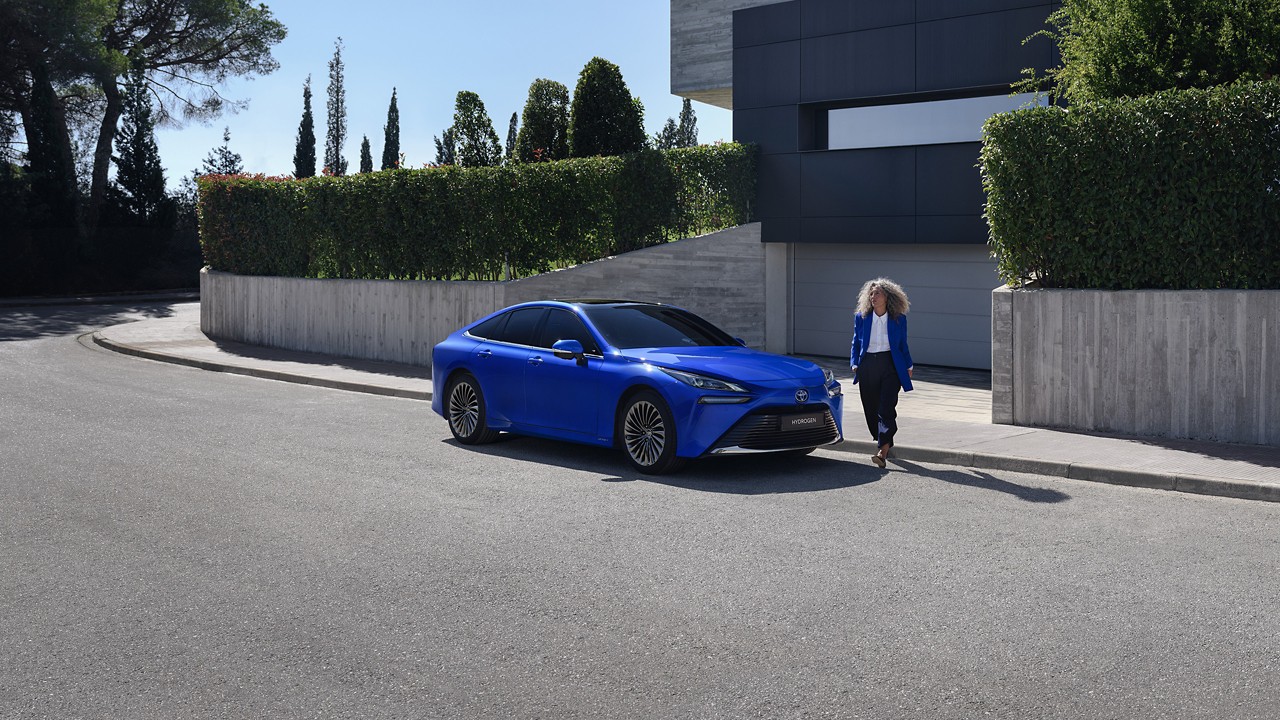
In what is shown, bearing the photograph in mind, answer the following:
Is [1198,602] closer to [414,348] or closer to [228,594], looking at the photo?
[228,594]

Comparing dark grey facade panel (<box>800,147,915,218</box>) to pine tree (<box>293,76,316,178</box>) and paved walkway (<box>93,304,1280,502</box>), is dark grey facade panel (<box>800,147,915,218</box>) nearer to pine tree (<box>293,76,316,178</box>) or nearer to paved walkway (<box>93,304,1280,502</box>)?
paved walkway (<box>93,304,1280,502</box>)

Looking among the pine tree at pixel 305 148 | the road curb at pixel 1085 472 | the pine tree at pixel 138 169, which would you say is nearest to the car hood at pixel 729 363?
the road curb at pixel 1085 472

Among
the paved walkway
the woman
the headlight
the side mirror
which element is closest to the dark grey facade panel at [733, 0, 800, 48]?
the paved walkway

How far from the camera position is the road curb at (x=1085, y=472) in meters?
9.12

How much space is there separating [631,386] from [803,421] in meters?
1.42

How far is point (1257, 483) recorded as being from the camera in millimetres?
9094

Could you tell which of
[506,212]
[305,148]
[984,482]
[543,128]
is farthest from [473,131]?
[305,148]

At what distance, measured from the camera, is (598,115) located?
23344 mm

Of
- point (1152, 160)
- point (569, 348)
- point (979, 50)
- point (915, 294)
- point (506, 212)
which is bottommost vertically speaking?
point (569, 348)

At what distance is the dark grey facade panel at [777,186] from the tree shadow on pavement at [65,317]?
1570cm

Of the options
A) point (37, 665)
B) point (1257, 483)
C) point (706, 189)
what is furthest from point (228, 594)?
point (706, 189)

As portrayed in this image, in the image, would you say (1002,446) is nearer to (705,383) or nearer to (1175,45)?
(705,383)

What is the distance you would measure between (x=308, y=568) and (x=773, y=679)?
9.86 ft

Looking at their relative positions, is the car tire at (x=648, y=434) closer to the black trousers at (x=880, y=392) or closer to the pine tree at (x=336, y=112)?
the black trousers at (x=880, y=392)
